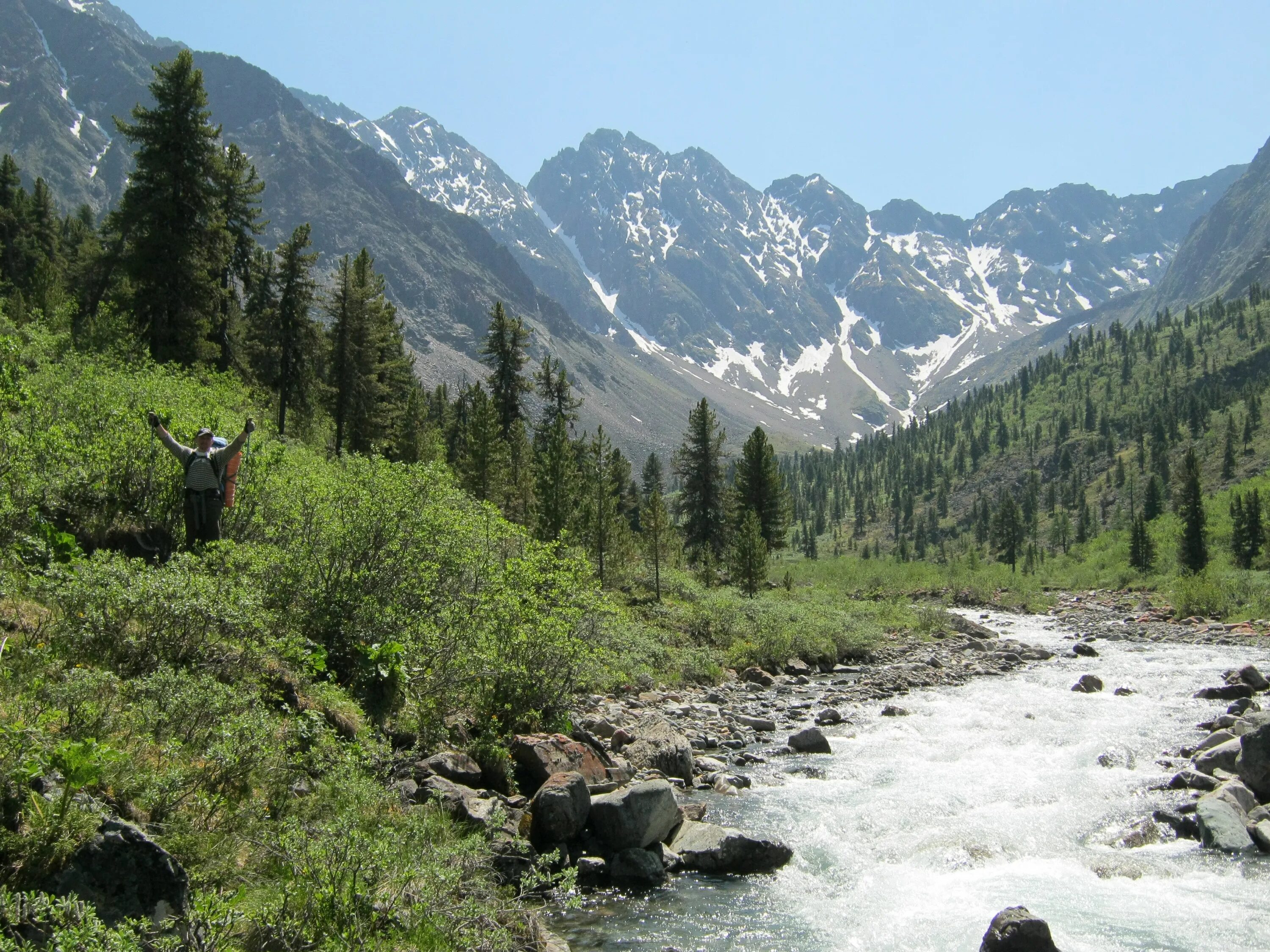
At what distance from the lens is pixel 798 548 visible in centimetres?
16188

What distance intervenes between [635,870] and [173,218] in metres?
27.0

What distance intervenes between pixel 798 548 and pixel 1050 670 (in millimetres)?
133288

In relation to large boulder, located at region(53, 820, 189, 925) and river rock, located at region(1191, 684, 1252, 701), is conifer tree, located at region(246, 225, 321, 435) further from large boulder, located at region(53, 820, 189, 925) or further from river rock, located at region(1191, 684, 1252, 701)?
river rock, located at region(1191, 684, 1252, 701)

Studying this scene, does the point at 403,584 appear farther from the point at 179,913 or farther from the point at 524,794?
the point at 179,913

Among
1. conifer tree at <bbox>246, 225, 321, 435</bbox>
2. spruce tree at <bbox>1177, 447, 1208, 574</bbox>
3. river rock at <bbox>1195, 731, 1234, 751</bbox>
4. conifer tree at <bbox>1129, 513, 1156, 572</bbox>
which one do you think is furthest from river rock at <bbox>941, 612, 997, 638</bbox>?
conifer tree at <bbox>1129, 513, 1156, 572</bbox>

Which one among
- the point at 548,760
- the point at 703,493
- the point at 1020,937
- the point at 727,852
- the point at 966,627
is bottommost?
the point at 966,627

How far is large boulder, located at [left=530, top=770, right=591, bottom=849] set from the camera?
1006cm

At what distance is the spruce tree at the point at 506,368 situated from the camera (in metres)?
44.0

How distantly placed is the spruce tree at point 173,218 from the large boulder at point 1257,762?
98.9 ft

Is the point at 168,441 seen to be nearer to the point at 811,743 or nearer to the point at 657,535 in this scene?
the point at 811,743

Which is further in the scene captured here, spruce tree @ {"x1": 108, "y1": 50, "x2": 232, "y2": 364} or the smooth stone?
spruce tree @ {"x1": 108, "y1": 50, "x2": 232, "y2": 364}

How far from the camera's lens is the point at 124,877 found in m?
5.31

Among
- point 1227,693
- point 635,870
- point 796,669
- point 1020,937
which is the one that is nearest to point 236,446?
point 635,870

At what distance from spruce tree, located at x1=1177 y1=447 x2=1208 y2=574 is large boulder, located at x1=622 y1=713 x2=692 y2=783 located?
2593 inches
